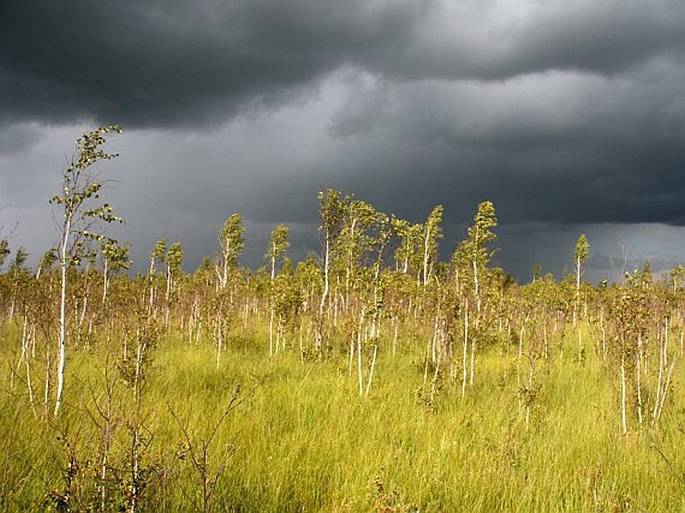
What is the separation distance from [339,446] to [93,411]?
497 centimetres

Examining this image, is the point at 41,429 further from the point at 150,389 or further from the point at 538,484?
the point at 538,484

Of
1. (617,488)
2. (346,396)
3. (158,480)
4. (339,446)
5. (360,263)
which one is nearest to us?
(158,480)

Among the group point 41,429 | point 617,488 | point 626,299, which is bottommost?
point 617,488

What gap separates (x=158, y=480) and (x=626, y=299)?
33.0ft

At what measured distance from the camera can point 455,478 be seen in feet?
20.6

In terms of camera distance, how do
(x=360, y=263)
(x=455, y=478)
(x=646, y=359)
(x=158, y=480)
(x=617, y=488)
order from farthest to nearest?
(x=360, y=263), (x=646, y=359), (x=617, y=488), (x=455, y=478), (x=158, y=480)

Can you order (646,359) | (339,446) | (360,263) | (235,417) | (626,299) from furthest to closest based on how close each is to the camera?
(360,263)
(646,359)
(626,299)
(235,417)
(339,446)

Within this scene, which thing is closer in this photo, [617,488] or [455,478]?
[455,478]

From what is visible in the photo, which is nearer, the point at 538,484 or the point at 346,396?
the point at 538,484

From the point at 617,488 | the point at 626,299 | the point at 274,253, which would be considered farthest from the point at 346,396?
the point at 274,253

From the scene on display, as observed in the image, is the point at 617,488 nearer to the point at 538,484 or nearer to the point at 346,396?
the point at 538,484

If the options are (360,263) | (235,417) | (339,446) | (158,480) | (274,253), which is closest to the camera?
(158,480)

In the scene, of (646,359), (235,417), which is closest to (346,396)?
(235,417)

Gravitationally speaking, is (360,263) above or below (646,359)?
above
